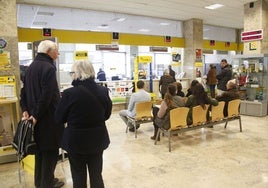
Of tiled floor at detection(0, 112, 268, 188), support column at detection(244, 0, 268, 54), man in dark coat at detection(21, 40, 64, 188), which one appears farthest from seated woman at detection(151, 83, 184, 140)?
support column at detection(244, 0, 268, 54)

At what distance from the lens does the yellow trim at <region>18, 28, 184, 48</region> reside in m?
6.81

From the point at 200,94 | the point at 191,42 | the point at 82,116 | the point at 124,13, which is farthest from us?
the point at 191,42

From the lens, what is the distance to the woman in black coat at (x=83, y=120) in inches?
72.7

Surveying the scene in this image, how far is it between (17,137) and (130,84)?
5900mm

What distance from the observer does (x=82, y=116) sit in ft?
6.05

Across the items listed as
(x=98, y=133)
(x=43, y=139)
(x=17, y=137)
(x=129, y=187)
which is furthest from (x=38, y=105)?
(x=129, y=187)

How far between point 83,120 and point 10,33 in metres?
2.97

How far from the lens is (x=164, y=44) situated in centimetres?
930

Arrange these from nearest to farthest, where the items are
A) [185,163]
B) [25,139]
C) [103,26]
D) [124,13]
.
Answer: [25,139], [185,163], [124,13], [103,26]

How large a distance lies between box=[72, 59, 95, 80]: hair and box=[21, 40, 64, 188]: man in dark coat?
1.73 ft

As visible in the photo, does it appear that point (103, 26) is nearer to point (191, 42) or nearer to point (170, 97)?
point (191, 42)

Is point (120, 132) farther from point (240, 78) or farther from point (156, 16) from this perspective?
point (156, 16)

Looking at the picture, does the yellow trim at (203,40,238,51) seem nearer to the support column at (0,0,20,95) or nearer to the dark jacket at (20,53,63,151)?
the support column at (0,0,20,95)

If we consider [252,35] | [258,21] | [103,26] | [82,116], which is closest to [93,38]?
[103,26]
